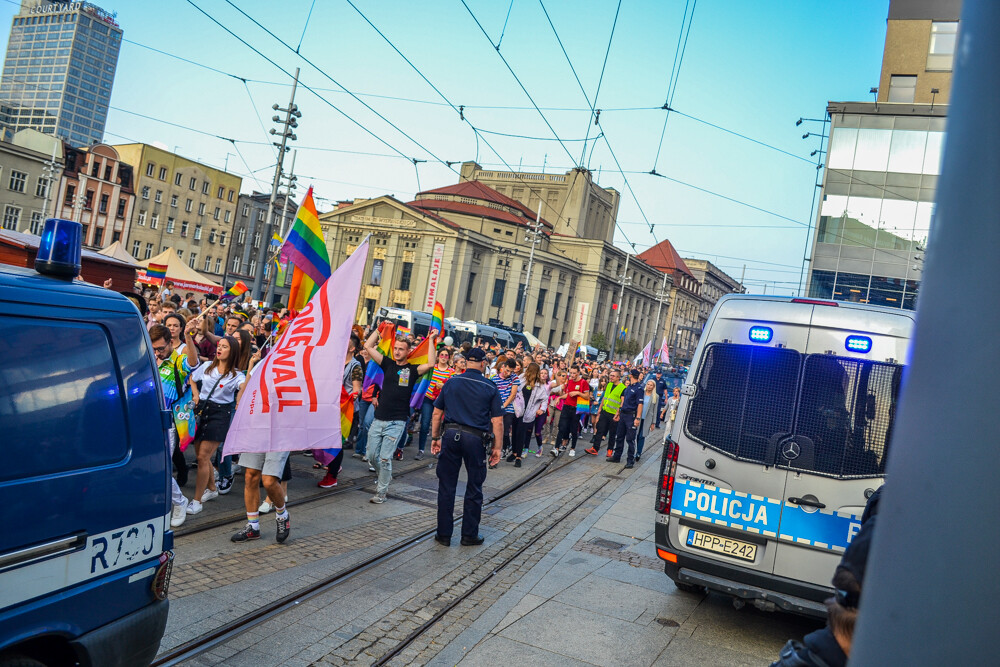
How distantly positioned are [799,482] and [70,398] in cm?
490

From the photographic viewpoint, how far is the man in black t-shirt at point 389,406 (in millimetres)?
8891

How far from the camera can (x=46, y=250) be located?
3.39 m

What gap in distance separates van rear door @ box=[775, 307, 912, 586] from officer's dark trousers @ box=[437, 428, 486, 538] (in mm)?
3094

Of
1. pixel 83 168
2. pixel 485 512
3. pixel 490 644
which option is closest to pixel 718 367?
pixel 490 644

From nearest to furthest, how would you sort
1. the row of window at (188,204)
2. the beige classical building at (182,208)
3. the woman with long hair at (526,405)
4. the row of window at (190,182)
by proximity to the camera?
the woman with long hair at (526,405)
the beige classical building at (182,208)
the row of window at (188,204)
the row of window at (190,182)

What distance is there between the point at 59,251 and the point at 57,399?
78cm

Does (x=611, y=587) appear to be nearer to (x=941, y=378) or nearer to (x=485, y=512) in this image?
(x=485, y=512)

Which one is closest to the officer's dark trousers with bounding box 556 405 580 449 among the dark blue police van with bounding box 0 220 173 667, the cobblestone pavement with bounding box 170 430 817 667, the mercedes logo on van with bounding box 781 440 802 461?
the cobblestone pavement with bounding box 170 430 817 667

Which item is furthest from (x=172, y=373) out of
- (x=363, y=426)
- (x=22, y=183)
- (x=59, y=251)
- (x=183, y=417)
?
(x=22, y=183)

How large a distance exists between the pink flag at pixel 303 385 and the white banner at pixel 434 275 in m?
57.3

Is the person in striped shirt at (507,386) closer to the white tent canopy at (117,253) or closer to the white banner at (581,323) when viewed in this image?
the white tent canopy at (117,253)

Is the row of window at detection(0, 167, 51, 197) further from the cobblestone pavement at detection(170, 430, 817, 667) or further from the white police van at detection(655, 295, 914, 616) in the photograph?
the white police van at detection(655, 295, 914, 616)

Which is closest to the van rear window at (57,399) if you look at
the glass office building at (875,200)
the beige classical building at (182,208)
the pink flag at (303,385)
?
the pink flag at (303,385)

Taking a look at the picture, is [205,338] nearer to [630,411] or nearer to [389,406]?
[389,406]
